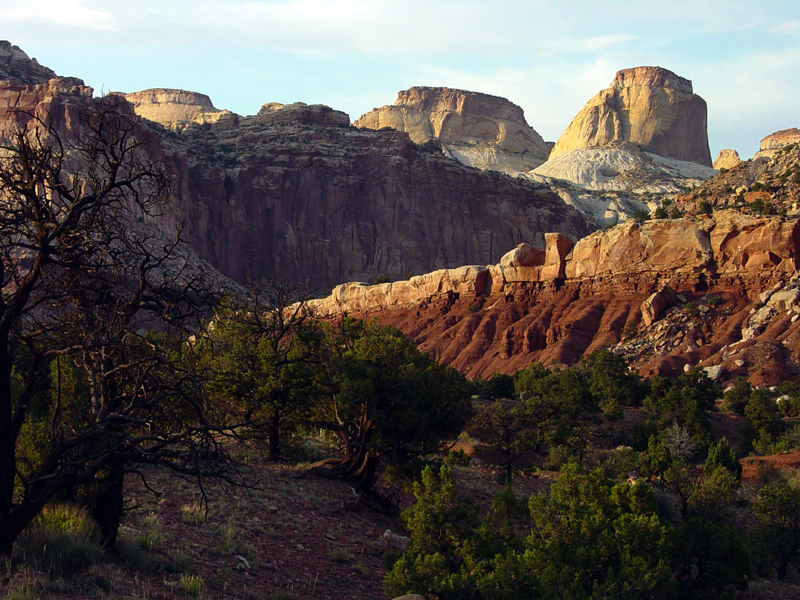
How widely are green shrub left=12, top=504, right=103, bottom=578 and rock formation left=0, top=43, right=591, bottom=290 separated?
4344 inches

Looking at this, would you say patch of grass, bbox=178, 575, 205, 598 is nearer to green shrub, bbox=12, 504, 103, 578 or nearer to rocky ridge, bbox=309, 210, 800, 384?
green shrub, bbox=12, 504, 103, 578

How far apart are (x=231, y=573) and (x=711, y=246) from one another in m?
59.1

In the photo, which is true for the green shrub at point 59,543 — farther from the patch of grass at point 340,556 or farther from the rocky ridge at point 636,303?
the rocky ridge at point 636,303

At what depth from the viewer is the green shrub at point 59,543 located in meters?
9.55

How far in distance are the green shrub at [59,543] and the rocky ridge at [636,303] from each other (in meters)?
44.8

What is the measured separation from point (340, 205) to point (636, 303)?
7220 centimetres

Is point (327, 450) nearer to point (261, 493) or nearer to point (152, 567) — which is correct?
point (261, 493)

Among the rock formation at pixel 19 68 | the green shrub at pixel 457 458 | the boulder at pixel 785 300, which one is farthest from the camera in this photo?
the rock formation at pixel 19 68

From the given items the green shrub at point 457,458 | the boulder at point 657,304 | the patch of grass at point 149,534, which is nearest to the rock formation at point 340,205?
the boulder at point 657,304

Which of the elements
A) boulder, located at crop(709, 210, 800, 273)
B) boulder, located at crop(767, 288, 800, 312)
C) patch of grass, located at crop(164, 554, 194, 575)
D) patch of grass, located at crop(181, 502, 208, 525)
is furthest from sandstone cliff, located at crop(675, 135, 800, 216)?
patch of grass, located at crop(164, 554, 194, 575)

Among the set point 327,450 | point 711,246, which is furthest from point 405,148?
point 327,450

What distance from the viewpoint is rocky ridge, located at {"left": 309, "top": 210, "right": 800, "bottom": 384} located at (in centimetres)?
5569

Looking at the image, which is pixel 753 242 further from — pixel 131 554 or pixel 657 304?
pixel 131 554

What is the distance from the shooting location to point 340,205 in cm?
12950
